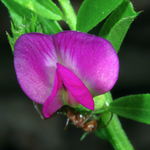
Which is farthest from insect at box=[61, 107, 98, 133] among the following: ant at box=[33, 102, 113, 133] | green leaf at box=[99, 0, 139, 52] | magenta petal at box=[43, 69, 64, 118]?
green leaf at box=[99, 0, 139, 52]

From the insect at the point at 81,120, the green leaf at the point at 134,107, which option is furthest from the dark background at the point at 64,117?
the green leaf at the point at 134,107

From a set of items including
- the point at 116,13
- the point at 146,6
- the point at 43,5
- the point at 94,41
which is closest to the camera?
the point at 94,41

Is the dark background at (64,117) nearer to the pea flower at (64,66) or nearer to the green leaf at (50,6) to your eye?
the green leaf at (50,6)

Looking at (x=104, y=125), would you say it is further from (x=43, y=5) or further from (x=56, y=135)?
(x=56, y=135)

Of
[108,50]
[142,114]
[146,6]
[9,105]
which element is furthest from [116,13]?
[9,105]

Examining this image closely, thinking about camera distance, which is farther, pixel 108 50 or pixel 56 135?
pixel 56 135

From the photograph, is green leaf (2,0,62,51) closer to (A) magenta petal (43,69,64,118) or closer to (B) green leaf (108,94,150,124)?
(A) magenta petal (43,69,64,118)
